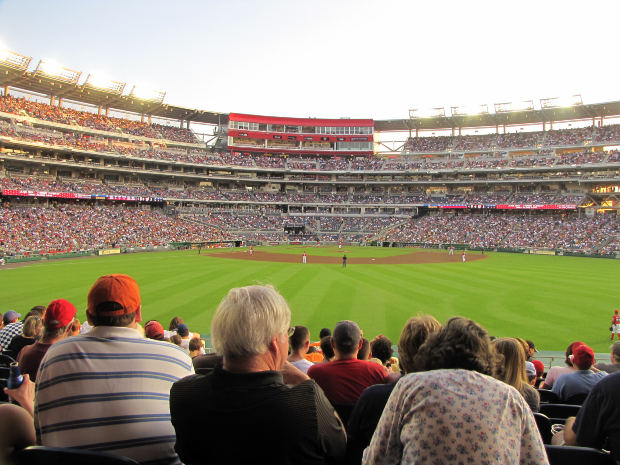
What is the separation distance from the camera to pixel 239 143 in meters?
87.1

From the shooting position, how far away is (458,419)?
1989 mm

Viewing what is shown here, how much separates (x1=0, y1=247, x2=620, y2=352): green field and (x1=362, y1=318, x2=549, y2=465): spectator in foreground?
1234 centimetres

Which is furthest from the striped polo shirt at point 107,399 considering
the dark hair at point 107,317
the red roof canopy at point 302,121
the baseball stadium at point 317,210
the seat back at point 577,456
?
the red roof canopy at point 302,121

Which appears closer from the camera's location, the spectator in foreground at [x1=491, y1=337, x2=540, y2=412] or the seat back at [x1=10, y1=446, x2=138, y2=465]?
the seat back at [x1=10, y1=446, x2=138, y2=465]

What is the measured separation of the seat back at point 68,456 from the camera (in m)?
2.33

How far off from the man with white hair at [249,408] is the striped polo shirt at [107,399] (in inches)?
18.0

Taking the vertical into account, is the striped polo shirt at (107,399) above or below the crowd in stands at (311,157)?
below

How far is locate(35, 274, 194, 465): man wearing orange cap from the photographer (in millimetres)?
2697

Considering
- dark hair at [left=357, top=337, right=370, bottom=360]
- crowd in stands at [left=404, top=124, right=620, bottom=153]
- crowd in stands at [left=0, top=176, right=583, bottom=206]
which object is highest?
crowd in stands at [left=404, top=124, right=620, bottom=153]

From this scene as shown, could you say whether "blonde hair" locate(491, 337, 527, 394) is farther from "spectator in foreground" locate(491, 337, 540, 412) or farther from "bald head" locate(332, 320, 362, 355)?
"bald head" locate(332, 320, 362, 355)

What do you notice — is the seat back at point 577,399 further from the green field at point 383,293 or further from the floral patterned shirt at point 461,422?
the green field at point 383,293

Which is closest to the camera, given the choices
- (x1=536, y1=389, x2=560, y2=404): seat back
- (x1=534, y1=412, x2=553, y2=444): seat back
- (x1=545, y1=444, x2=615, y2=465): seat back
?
(x1=545, y1=444, x2=615, y2=465): seat back

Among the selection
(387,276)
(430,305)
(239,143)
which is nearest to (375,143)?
(239,143)

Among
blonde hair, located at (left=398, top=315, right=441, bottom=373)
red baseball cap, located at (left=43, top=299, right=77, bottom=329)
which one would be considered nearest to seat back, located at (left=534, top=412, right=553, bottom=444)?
blonde hair, located at (left=398, top=315, right=441, bottom=373)
